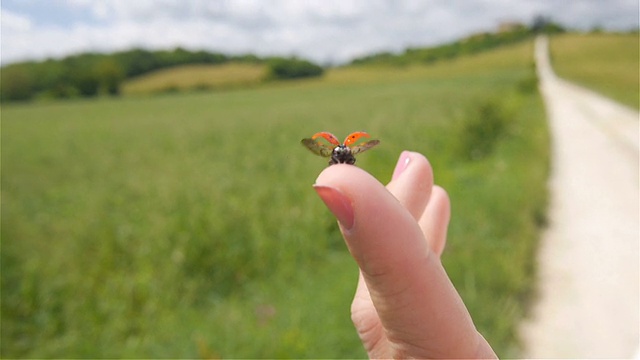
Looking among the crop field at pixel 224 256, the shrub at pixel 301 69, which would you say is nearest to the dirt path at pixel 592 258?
the crop field at pixel 224 256

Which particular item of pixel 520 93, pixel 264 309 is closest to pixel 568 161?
pixel 264 309

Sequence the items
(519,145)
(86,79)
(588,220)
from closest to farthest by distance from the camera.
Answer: (588,220), (86,79), (519,145)

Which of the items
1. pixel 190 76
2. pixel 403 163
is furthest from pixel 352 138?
pixel 190 76

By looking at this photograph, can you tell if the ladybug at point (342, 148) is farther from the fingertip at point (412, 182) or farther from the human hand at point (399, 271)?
the fingertip at point (412, 182)

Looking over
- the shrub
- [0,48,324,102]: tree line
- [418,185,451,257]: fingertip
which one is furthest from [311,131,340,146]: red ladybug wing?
[0,48,324,102]: tree line

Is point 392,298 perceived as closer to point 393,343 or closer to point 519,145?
point 393,343

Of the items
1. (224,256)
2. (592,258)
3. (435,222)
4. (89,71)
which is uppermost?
(89,71)

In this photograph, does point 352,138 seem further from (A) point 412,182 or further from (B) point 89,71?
(B) point 89,71

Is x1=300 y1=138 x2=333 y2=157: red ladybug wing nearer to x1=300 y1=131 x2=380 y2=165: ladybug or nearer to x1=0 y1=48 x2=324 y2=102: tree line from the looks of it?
x1=300 y1=131 x2=380 y2=165: ladybug
